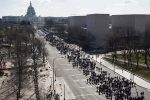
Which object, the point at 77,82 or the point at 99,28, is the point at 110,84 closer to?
the point at 77,82

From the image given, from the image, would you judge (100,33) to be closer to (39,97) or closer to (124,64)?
(124,64)

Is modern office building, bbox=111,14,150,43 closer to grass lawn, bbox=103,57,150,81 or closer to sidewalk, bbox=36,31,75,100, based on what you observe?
grass lawn, bbox=103,57,150,81

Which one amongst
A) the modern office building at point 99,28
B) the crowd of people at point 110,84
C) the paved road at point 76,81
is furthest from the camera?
the modern office building at point 99,28

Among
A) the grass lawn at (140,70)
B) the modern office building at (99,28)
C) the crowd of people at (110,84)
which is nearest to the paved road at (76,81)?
the crowd of people at (110,84)

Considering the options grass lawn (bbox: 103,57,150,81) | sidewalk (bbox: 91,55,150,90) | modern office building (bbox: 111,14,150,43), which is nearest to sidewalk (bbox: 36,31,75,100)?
sidewalk (bbox: 91,55,150,90)

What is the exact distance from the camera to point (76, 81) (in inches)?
2547

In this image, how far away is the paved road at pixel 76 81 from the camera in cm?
5285

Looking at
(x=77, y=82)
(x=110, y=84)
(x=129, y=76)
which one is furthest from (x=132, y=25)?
(x=110, y=84)

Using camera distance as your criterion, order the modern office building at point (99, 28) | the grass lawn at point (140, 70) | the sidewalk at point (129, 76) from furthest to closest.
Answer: the modern office building at point (99, 28)
the grass lawn at point (140, 70)
the sidewalk at point (129, 76)

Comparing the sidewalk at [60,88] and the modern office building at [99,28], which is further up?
the modern office building at [99,28]

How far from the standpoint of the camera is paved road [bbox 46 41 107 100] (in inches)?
2081

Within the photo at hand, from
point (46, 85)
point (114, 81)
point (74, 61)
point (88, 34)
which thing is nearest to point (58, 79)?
point (46, 85)

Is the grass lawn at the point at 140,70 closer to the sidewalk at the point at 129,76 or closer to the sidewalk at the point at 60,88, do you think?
the sidewalk at the point at 129,76

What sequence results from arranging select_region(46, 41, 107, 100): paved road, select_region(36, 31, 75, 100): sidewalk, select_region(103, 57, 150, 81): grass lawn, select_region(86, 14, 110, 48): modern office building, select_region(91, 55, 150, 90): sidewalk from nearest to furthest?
select_region(46, 41, 107, 100): paved road < select_region(36, 31, 75, 100): sidewalk < select_region(91, 55, 150, 90): sidewalk < select_region(103, 57, 150, 81): grass lawn < select_region(86, 14, 110, 48): modern office building
